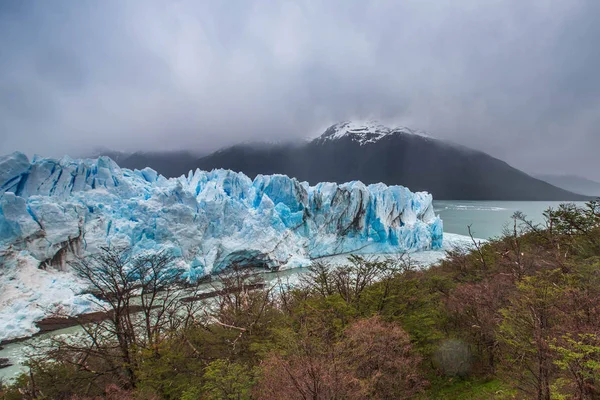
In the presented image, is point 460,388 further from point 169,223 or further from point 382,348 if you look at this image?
point 169,223

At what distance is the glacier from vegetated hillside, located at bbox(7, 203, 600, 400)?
6.99 m

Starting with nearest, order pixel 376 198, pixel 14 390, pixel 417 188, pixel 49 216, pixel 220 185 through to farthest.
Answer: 1. pixel 14 390
2. pixel 49 216
3. pixel 220 185
4. pixel 376 198
5. pixel 417 188

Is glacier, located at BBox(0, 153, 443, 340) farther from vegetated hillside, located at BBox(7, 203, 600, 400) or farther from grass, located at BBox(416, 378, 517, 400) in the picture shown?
grass, located at BBox(416, 378, 517, 400)

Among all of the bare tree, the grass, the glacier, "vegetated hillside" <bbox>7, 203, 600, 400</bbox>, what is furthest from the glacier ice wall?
the grass

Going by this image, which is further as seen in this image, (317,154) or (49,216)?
(317,154)

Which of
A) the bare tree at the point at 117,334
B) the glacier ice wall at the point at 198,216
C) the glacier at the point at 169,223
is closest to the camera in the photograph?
the bare tree at the point at 117,334

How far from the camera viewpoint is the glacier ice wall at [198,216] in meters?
18.7

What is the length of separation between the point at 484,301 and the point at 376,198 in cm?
2385

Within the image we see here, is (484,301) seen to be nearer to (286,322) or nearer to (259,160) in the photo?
(286,322)

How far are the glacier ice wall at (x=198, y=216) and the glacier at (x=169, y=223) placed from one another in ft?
0.23

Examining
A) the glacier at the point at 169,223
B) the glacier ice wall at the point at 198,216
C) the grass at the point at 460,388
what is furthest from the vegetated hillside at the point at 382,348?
the glacier ice wall at the point at 198,216

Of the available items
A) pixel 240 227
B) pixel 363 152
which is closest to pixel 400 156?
pixel 363 152

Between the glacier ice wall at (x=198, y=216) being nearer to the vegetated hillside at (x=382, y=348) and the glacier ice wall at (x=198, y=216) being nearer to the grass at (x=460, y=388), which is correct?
the vegetated hillside at (x=382, y=348)

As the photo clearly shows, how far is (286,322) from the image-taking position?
782 cm
